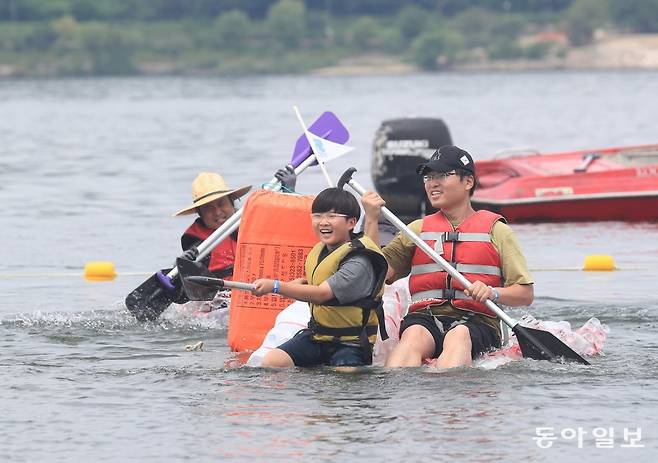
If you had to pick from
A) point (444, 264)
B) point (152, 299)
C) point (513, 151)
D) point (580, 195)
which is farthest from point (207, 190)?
point (513, 151)

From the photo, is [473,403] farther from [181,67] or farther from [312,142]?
[181,67]

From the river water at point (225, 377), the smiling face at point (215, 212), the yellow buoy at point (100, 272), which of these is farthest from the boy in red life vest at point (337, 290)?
the yellow buoy at point (100, 272)

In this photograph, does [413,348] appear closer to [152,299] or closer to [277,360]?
[277,360]

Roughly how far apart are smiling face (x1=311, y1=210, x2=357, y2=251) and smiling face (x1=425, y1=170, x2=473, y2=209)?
23.7 inches

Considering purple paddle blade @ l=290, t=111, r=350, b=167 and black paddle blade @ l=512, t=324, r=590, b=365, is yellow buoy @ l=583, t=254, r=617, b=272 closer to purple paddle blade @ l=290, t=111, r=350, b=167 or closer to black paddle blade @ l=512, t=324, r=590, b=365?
purple paddle blade @ l=290, t=111, r=350, b=167

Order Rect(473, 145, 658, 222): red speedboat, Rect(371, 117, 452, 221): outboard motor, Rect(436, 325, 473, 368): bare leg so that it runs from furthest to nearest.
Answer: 1. Rect(371, 117, 452, 221): outboard motor
2. Rect(473, 145, 658, 222): red speedboat
3. Rect(436, 325, 473, 368): bare leg

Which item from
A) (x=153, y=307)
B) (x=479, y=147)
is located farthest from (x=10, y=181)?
(x=153, y=307)

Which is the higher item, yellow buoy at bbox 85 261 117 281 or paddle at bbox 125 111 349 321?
paddle at bbox 125 111 349 321

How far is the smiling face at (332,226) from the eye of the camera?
30.1ft

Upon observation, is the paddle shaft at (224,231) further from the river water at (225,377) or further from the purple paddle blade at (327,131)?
the river water at (225,377)

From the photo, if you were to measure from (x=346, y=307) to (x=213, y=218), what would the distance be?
260cm

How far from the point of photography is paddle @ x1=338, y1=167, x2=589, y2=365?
31.4 feet

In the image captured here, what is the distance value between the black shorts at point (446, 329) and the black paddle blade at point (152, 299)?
8.49 ft

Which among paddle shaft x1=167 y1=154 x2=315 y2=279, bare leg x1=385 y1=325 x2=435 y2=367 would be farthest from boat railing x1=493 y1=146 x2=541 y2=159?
bare leg x1=385 y1=325 x2=435 y2=367
